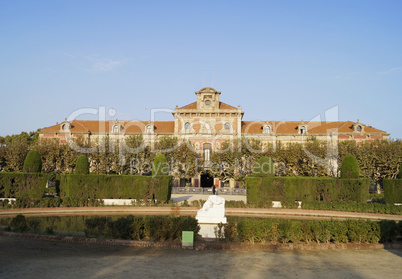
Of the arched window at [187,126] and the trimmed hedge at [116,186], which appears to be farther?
the arched window at [187,126]

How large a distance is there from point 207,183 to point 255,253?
147 feet

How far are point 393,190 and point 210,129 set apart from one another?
104ft

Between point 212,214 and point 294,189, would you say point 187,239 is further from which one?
point 294,189

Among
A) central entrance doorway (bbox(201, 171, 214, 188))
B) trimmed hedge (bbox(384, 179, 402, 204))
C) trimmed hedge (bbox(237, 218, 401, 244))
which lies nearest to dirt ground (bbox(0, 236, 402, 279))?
trimmed hedge (bbox(237, 218, 401, 244))

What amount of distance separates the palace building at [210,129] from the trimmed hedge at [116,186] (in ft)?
76.6

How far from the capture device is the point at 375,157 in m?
43.8

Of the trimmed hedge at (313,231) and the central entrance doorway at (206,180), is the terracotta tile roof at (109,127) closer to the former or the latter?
the central entrance doorway at (206,180)

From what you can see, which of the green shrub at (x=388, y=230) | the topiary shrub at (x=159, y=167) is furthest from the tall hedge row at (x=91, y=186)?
the green shrub at (x=388, y=230)

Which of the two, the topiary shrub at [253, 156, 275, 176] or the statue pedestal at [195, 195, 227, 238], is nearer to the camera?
the statue pedestal at [195, 195, 227, 238]

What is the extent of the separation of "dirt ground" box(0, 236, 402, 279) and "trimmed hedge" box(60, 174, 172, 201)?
15960 millimetres

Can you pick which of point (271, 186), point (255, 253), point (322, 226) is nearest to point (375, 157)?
point (271, 186)

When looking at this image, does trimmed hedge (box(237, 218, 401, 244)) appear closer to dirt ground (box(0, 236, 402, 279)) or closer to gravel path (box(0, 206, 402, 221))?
dirt ground (box(0, 236, 402, 279))

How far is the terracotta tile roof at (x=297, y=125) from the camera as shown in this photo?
58531 mm

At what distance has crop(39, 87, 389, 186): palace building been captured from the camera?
5603 centimetres
